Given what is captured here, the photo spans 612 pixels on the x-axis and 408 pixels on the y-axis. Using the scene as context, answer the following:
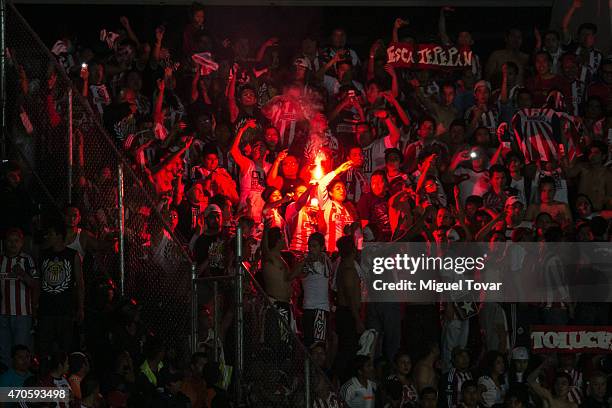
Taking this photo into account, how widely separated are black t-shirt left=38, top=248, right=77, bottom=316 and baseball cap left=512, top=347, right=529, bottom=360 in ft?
17.1

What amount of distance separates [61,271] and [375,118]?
6076 mm

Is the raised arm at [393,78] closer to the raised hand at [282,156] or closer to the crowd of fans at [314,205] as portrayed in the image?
the crowd of fans at [314,205]

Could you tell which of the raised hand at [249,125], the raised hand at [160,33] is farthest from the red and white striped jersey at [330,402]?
the raised hand at [160,33]

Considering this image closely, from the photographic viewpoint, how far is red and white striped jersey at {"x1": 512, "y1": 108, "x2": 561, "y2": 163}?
55.9ft

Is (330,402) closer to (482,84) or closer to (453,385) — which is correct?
(453,385)

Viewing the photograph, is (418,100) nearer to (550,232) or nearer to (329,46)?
(329,46)

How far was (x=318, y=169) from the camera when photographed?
1597 centimetres

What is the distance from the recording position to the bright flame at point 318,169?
15.9 m

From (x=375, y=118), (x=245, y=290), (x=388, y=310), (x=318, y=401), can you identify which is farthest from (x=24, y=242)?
(x=375, y=118)

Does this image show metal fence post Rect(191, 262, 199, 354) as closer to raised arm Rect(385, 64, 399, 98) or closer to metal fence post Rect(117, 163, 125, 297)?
metal fence post Rect(117, 163, 125, 297)

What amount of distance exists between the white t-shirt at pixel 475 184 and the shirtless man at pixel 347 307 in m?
2.07

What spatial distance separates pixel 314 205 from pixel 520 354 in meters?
2.98

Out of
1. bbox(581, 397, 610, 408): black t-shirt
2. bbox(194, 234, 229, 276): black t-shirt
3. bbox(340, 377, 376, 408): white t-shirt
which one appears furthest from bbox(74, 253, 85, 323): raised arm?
bbox(581, 397, 610, 408): black t-shirt

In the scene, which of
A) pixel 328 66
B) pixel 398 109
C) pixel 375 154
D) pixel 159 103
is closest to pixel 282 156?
pixel 375 154
